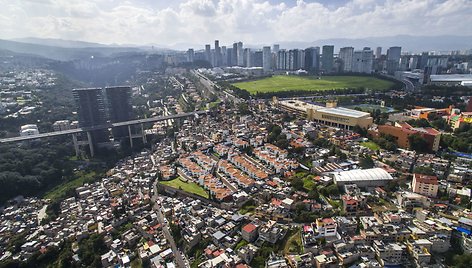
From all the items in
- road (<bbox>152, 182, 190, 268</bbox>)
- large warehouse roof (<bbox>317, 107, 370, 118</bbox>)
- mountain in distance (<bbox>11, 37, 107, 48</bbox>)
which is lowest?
road (<bbox>152, 182, 190, 268</bbox>)

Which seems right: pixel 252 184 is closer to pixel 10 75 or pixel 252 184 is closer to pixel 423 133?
pixel 423 133

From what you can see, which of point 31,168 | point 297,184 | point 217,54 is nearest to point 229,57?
point 217,54

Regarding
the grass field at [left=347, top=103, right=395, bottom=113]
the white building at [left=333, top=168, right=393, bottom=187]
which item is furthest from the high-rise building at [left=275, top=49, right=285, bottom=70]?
the white building at [left=333, top=168, right=393, bottom=187]

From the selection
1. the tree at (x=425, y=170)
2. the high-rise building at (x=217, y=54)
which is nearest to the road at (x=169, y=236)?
the tree at (x=425, y=170)

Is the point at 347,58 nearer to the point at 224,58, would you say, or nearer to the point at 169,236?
the point at 224,58

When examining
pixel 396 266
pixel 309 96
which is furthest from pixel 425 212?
pixel 309 96

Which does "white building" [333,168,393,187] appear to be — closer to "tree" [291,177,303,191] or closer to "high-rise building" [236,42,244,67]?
"tree" [291,177,303,191]
